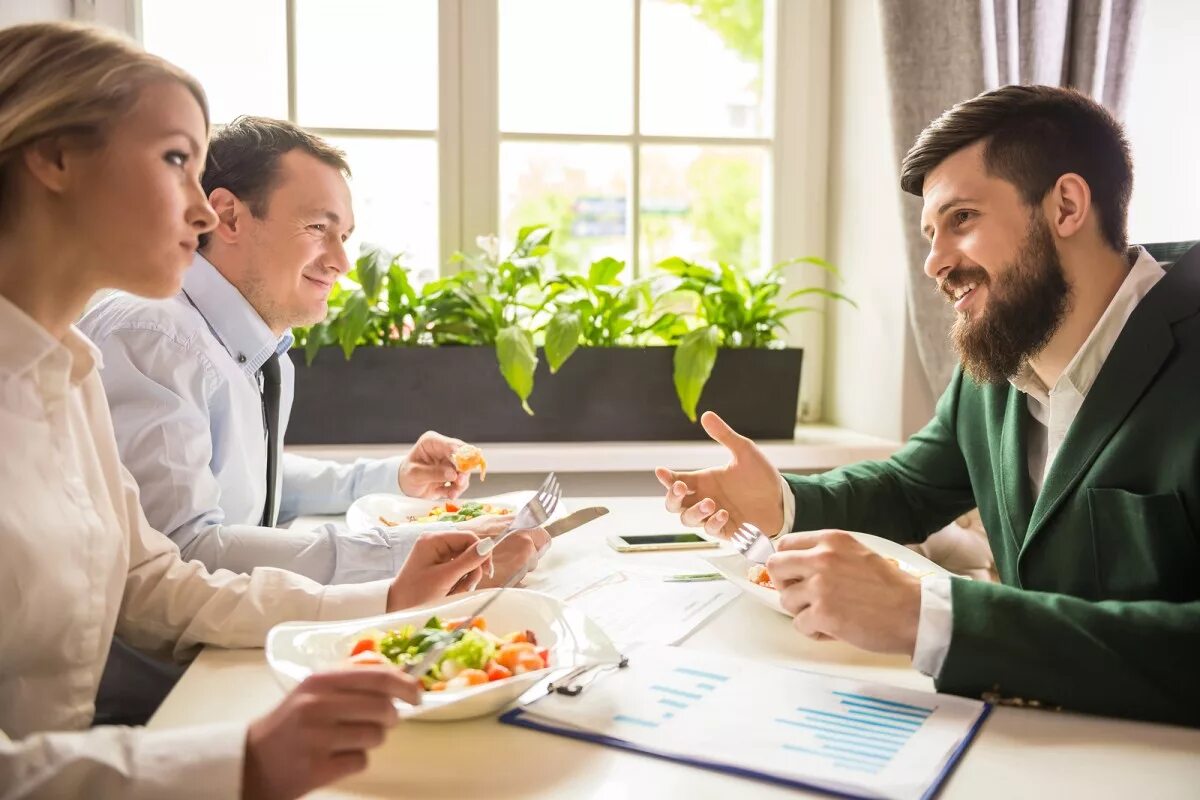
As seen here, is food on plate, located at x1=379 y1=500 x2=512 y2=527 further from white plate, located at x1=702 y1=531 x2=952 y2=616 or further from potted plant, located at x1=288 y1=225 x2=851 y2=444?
potted plant, located at x1=288 y1=225 x2=851 y2=444

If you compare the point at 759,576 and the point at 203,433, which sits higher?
the point at 203,433

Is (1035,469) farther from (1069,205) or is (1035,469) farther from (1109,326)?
(1069,205)

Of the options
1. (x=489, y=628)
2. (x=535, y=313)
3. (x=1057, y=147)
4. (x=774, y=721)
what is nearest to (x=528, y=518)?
(x=489, y=628)

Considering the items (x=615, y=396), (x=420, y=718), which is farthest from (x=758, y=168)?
(x=420, y=718)

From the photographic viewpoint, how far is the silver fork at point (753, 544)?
3.83 feet

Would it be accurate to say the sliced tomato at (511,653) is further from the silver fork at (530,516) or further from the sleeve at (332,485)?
the sleeve at (332,485)

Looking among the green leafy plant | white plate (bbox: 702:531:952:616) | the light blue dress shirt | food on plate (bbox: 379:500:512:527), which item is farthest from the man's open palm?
the green leafy plant

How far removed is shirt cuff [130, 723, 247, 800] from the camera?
76cm

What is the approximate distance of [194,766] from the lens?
0.76 metres

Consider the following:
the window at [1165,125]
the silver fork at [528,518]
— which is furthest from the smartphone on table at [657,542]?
the window at [1165,125]

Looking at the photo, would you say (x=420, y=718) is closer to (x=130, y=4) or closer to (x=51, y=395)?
(x=51, y=395)

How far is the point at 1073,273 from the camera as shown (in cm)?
143

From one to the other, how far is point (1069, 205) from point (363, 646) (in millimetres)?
1121

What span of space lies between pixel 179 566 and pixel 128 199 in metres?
0.46
